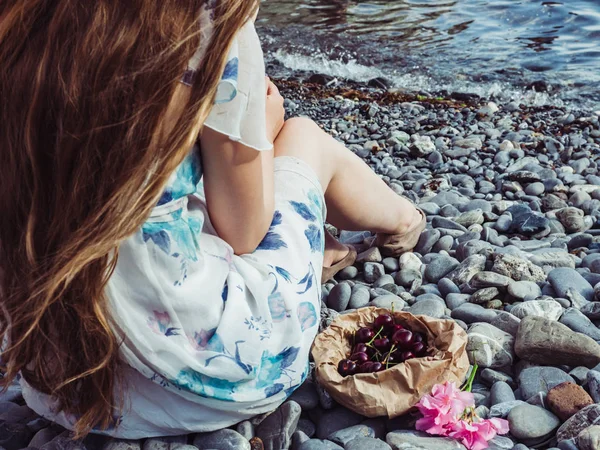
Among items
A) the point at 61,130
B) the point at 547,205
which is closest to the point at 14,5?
the point at 61,130

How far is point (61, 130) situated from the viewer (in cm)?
138

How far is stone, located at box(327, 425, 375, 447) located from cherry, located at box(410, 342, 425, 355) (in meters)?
0.27

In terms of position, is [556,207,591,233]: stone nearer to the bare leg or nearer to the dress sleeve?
the bare leg

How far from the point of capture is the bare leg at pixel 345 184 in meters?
2.46

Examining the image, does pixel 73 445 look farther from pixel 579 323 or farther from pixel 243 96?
pixel 579 323

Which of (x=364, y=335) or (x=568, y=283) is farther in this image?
(x=568, y=283)

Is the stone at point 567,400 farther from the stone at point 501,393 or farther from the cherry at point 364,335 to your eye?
the cherry at point 364,335

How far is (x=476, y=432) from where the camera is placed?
1861 mm

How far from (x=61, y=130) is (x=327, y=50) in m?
8.13

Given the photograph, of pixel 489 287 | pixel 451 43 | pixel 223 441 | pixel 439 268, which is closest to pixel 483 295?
pixel 489 287

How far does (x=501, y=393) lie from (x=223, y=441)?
0.82 meters

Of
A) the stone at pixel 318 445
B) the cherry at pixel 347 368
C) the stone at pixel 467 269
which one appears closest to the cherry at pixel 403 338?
the cherry at pixel 347 368

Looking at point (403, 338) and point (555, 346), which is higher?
point (403, 338)

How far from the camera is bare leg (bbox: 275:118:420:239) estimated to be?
8.06 feet
